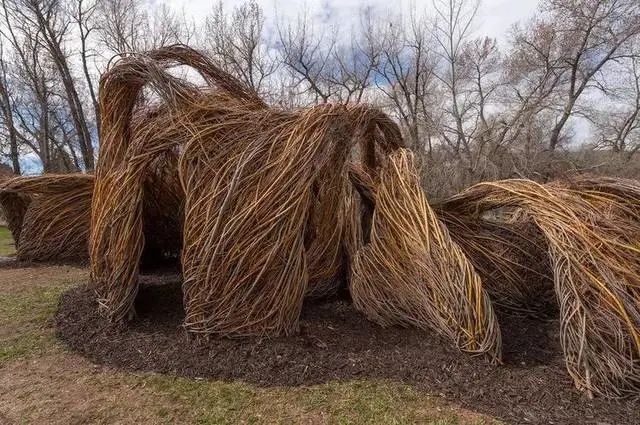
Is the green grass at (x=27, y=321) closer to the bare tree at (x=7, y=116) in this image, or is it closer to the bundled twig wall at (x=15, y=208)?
the bundled twig wall at (x=15, y=208)

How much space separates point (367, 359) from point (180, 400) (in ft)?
5.14

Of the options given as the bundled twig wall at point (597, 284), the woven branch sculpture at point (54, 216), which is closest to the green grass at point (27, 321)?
the woven branch sculpture at point (54, 216)

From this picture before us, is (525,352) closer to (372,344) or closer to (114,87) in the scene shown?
(372,344)

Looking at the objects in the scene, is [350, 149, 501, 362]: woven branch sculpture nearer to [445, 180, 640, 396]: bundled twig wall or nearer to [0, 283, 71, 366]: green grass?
[445, 180, 640, 396]: bundled twig wall

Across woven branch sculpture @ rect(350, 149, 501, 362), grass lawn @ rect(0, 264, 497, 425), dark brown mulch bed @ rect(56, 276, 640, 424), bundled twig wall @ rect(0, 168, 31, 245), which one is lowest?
grass lawn @ rect(0, 264, 497, 425)

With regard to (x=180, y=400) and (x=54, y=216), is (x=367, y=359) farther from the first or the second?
(x=54, y=216)

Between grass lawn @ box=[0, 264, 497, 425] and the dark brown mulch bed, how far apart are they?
130 mm

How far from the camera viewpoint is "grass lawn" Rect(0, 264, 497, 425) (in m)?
3.13

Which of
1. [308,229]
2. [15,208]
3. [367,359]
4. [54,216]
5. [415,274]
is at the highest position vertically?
[15,208]

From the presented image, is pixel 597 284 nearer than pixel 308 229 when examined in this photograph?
Yes

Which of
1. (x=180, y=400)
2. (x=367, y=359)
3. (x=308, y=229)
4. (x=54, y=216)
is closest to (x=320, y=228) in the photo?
(x=308, y=229)

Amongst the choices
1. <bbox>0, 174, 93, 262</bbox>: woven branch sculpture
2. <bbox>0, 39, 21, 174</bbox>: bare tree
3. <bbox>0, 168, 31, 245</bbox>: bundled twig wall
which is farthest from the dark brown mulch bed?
<bbox>0, 39, 21, 174</bbox>: bare tree

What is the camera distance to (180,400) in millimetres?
3344

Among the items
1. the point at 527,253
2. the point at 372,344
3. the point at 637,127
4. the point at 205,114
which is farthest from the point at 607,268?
the point at 637,127
